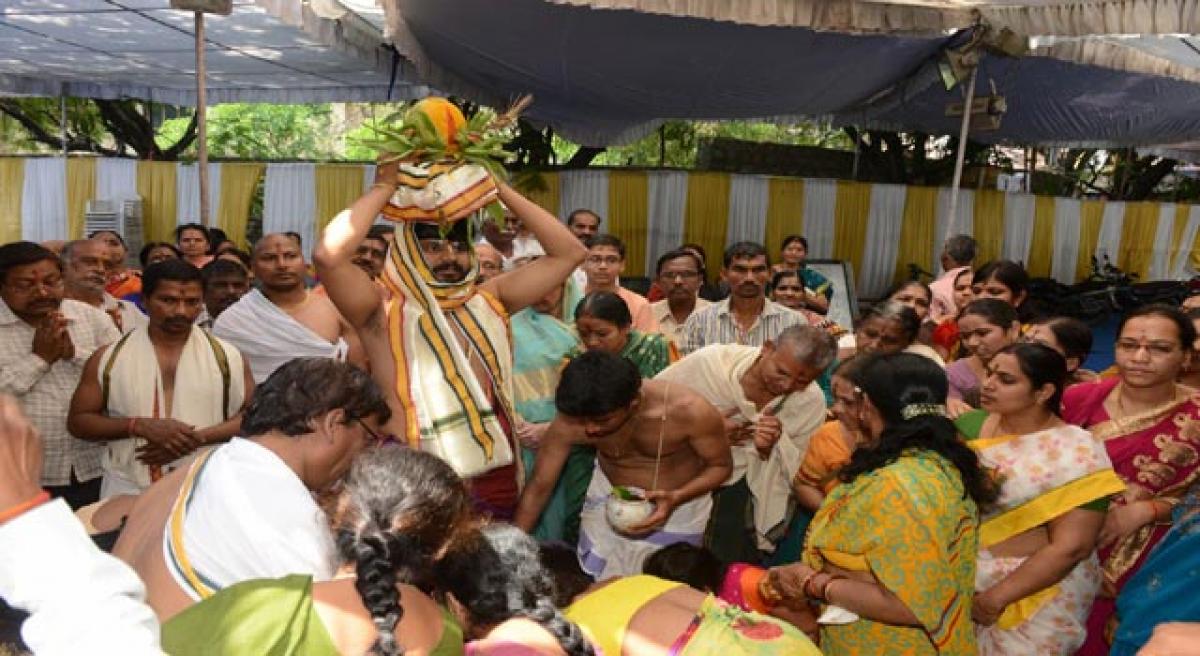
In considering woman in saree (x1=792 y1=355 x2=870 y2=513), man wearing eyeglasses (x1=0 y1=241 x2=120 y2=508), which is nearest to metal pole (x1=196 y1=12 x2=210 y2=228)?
man wearing eyeglasses (x1=0 y1=241 x2=120 y2=508)

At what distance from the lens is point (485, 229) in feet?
21.9

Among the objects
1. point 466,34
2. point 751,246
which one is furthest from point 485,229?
point 751,246

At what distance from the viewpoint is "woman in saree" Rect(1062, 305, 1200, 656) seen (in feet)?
9.75

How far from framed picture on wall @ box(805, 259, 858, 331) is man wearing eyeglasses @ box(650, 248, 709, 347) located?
151 inches

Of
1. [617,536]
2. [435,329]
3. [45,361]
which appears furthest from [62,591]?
[45,361]

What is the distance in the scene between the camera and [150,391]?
A: 136 inches

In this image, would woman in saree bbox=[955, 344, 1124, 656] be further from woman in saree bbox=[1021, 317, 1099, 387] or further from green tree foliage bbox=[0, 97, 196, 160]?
green tree foliage bbox=[0, 97, 196, 160]

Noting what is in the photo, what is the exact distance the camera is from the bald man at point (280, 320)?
3.97m

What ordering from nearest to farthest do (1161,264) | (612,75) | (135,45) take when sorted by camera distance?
1. (612,75)
2. (135,45)
3. (1161,264)

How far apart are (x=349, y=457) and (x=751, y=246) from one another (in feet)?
11.0

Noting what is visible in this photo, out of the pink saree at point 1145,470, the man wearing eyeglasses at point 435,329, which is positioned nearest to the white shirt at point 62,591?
the man wearing eyeglasses at point 435,329

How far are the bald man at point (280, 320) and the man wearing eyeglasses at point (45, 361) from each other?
0.63 metres

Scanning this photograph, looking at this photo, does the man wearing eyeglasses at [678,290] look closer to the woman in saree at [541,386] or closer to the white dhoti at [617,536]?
the woman in saree at [541,386]

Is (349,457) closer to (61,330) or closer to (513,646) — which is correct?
(513,646)
